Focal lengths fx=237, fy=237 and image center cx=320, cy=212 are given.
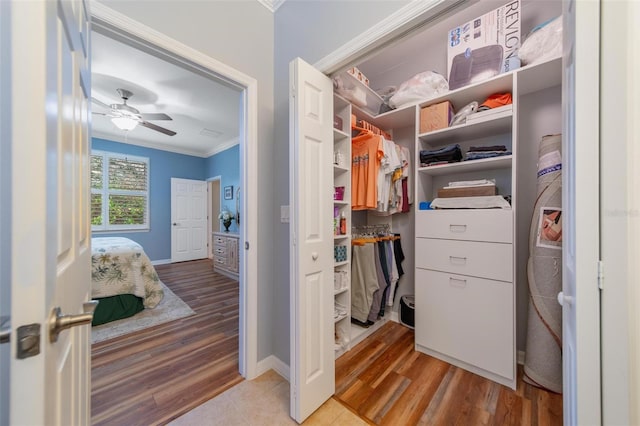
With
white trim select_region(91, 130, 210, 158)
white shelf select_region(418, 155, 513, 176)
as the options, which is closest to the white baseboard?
white shelf select_region(418, 155, 513, 176)

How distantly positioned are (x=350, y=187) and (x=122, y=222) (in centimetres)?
513

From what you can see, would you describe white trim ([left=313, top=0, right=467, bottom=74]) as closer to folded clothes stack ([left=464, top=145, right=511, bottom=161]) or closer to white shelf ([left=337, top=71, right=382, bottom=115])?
white shelf ([left=337, top=71, right=382, bottom=115])

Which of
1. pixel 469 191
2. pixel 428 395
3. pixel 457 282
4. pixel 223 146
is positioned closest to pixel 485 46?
pixel 469 191

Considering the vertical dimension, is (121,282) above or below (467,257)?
below

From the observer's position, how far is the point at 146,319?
8.46 ft

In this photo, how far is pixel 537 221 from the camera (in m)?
1.60

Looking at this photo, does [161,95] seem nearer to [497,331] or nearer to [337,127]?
[337,127]

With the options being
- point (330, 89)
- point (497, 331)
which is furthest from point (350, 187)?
point (497, 331)

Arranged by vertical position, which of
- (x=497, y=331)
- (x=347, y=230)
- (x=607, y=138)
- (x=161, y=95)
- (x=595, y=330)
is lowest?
(x=497, y=331)

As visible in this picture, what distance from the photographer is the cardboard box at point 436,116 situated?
1.88m

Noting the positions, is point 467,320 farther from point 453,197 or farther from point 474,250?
point 453,197

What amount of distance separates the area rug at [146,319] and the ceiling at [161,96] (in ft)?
8.04

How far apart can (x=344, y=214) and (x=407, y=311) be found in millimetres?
1215

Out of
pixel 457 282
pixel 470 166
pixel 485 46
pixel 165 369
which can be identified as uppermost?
pixel 485 46
